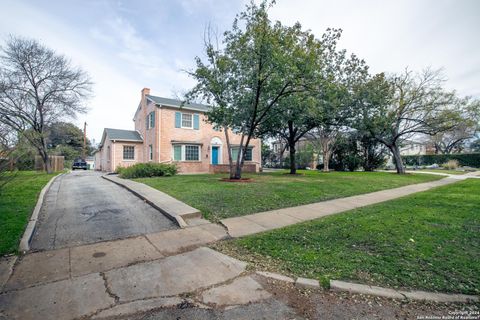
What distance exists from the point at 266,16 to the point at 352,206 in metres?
8.54

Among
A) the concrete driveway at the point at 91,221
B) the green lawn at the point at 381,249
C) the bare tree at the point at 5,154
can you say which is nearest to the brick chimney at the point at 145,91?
the concrete driveway at the point at 91,221

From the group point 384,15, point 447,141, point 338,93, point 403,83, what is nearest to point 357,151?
point 403,83

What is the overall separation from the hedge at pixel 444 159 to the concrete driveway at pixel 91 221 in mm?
41269

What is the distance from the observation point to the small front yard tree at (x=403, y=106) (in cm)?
1700

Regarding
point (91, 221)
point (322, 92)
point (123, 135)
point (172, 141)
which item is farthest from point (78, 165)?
point (322, 92)

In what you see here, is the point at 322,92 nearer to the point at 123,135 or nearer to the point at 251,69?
the point at 251,69

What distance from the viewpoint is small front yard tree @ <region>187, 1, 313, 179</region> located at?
9562mm

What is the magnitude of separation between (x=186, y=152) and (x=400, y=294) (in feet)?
61.4

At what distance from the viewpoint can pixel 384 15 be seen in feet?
29.7

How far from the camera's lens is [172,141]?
18906 millimetres

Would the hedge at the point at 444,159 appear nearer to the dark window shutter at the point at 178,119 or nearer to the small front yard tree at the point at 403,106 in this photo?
the small front yard tree at the point at 403,106

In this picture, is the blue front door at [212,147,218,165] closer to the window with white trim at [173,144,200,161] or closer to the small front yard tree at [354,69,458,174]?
the window with white trim at [173,144,200,161]

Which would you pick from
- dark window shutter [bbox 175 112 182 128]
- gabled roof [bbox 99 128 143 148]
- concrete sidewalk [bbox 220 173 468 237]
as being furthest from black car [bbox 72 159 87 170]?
concrete sidewalk [bbox 220 173 468 237]

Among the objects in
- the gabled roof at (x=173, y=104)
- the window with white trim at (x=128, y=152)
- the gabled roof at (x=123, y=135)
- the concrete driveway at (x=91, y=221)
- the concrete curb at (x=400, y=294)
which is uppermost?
the gabled roof at (x=173, y=104)
